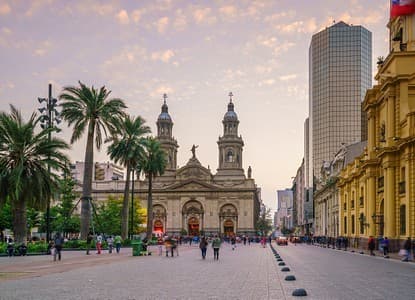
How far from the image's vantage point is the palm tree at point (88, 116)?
154 feet

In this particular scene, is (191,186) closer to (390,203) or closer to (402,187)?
(390,203)

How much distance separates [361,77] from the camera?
494 feet

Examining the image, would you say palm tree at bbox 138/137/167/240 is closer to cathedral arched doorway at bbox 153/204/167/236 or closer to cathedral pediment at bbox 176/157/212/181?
cathedral arched doorway at bbox 153/204/167/236

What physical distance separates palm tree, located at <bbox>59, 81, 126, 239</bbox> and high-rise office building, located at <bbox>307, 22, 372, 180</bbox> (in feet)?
348

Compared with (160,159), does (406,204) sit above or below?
below

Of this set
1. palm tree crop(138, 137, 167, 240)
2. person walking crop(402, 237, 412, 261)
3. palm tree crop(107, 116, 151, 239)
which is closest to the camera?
person walking crop(402, 237, 412, 261)

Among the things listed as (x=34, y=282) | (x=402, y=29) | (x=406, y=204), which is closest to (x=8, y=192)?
(x=34, y=282)

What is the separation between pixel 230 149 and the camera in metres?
131

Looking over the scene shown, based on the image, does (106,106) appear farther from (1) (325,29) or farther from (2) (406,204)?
(1) (325,29)

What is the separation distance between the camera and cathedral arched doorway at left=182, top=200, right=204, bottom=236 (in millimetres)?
129125

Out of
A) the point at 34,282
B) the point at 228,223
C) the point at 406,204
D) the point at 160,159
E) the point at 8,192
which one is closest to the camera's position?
the point at 34,282

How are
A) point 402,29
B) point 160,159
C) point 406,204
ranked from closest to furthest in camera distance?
point 406,204 → point 402,29 → point 160,159

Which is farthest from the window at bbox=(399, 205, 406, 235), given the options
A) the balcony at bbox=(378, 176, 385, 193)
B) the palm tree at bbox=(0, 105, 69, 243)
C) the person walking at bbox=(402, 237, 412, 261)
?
the palm tree at bbox=(0, 105, 69, 243)

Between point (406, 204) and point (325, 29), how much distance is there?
12253 centimetres
